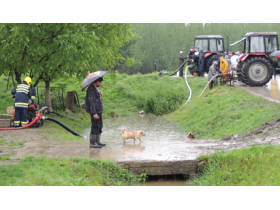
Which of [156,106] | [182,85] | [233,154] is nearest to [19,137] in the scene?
[233,154]

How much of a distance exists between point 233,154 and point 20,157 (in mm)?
4729

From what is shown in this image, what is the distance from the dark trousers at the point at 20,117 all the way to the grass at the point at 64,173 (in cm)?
533

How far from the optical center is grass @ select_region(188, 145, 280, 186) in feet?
19.4

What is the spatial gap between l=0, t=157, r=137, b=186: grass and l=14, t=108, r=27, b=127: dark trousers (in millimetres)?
5328

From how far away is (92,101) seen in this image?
789 centimetres

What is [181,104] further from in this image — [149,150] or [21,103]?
[149,150]

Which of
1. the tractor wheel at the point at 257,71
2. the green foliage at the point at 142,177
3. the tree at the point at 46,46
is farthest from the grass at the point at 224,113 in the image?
the tree at the point at 46,46

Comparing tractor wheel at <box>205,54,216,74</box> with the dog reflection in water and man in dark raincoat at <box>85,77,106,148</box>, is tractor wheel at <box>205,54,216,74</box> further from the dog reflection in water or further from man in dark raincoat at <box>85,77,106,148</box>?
man in dark raincoat at <box>85,77,106,148</box>

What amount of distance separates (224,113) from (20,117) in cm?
828

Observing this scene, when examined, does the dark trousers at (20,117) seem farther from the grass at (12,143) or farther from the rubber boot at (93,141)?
the rubber boot at (93,141)

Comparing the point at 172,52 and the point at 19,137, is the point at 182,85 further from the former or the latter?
the point at 172,52

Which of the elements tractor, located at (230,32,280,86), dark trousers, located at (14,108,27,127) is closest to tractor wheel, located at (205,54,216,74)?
tractor, located at (230,32,280,86)

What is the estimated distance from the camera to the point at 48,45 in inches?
516
